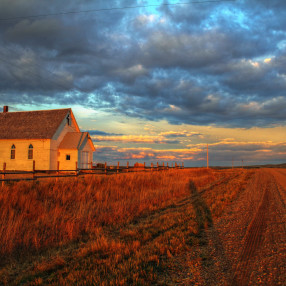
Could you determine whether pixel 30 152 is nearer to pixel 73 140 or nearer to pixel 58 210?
pixel 73 140

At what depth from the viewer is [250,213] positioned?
8.97 meters

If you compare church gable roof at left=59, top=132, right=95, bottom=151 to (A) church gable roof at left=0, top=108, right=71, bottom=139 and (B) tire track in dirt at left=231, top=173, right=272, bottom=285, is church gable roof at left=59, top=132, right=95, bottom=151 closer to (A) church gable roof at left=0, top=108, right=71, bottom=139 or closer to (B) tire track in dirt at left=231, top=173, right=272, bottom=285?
(A) church gable roof at left=0, top=108, right=71, bottom=139

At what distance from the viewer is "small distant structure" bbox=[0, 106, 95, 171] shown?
98.2ft

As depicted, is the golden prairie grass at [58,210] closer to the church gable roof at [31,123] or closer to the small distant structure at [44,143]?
the small distant structure at [44,143]

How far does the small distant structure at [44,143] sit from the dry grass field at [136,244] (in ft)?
67.2

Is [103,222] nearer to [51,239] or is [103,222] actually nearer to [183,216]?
[51,239]

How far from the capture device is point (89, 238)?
6.71 meters

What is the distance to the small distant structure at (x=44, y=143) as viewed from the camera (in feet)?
98.2

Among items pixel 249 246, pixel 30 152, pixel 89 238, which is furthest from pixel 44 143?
pixel 249 246

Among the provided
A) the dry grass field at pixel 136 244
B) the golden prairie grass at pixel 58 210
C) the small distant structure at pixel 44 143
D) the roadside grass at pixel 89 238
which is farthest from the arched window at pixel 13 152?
the dry grass field at pixel 136 244

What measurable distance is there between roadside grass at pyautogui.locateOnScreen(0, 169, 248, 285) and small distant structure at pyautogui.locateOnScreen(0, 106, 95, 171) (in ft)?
64.1

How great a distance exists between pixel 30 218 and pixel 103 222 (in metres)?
2.50

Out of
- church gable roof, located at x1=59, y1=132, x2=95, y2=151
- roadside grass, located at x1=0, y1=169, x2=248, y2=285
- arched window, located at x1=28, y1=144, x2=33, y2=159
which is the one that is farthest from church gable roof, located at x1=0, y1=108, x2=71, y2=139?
roadside grass, located at x1=0, y1=169, x2=248, y2=285

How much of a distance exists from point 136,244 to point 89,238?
70.3 inches
